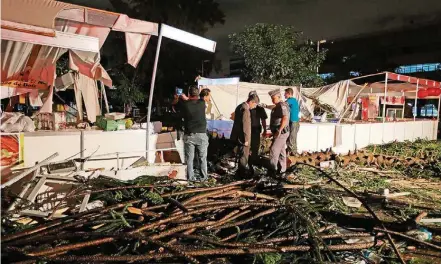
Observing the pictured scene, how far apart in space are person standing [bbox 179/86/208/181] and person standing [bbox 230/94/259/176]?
3.49 feet

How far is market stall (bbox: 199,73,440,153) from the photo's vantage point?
410 inches

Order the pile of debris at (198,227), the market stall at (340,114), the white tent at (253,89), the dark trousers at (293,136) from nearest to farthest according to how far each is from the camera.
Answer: the pile of debris at (198,227) < the dark trousers at (293,136) < the market stall at (340,114) < the white tent at (253,89)

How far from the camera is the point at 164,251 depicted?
3014 mm

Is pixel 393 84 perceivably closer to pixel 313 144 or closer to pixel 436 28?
pixel 313 144

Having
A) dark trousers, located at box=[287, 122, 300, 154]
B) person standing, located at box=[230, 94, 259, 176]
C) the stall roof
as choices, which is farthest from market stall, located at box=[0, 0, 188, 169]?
dark trousers, located at box=[287, 122, 300, 154]

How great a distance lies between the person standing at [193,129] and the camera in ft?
20.5

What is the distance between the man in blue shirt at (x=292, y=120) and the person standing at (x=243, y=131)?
59.8 inches

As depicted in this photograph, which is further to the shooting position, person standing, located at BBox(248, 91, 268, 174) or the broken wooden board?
person standing, located at BBox(248, 91, 268, 174)

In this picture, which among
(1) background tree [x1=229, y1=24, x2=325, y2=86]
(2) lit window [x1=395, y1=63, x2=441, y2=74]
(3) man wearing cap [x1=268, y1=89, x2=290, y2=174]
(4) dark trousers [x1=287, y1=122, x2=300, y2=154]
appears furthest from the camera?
(2) lit window [x1=395, y1=63, x2=441, y2=74]

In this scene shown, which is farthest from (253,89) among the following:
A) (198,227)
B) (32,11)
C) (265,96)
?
(198,227)

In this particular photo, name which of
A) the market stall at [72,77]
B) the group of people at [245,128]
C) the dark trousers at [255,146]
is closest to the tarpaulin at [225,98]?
the group of people at [245,128]

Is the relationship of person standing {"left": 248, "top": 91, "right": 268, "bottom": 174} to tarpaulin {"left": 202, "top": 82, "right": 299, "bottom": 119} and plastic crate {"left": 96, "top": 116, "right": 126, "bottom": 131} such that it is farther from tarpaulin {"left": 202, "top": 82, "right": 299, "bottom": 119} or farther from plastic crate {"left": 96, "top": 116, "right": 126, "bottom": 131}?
tarpaulin {"left": 202, "top": 82, "right": 299, "bottom": 119}

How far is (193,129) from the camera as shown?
20.4 ft

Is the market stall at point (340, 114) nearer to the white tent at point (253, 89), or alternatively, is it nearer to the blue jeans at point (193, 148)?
the white tent at point (253, 89)
